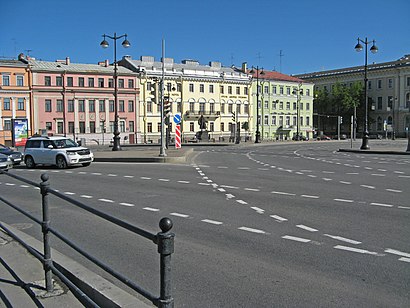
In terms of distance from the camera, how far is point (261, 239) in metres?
7.12

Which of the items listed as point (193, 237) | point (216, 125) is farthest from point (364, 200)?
point (216, 125)

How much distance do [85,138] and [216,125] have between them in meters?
25.8

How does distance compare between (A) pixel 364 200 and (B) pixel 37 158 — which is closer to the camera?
(A) pixel 364 200

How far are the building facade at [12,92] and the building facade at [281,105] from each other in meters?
44.3

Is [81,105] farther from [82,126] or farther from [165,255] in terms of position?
[165,255]

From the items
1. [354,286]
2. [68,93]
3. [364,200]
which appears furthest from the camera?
[68,93]

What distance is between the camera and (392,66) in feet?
335

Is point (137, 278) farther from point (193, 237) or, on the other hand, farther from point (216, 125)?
point (216, 125)

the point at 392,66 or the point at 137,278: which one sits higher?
the point at 392,66

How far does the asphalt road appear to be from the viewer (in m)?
4.87

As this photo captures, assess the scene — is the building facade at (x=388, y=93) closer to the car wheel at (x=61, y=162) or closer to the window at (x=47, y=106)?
the window at (x=47, y=106)

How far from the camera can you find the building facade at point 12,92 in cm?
6969

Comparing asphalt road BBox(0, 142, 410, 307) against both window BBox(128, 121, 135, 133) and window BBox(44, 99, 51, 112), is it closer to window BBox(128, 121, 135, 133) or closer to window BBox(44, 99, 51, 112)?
window BBox(44, 99, 51, 112)

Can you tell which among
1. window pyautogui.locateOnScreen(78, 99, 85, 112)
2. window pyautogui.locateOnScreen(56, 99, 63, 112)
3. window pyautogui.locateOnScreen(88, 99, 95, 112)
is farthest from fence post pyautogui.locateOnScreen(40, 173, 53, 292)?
window pyautogui.locateOnScreen(88, 99, 95, 112)
